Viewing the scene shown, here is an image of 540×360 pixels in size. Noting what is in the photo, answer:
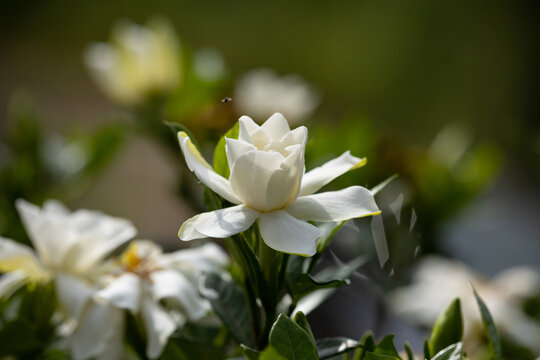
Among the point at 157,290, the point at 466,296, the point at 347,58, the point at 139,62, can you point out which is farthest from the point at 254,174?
the point at 347,58

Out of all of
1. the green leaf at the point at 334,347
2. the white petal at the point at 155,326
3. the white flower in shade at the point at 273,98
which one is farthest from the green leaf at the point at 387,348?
the white flower in shade at the point at 273,98

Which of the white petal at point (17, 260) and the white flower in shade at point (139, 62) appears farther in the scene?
the white flower in shade at point (139, 62)

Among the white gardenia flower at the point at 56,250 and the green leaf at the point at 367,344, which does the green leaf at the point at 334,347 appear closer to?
the green leaf at the point at 367,344

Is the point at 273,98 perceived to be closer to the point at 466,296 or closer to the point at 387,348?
the point at 466,296

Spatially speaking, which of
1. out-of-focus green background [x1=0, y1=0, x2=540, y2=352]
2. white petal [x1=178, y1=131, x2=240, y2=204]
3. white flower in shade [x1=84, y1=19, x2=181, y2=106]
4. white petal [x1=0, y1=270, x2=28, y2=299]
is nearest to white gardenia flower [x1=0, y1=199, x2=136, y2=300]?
white petal [x1=0, y1=270, x2=28, y2=299]

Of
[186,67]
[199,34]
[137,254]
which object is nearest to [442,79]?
[199,34]

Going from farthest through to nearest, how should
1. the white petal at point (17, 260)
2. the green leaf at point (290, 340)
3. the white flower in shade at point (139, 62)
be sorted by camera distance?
the white flower in shade at point (139, 62) < the white petal at point (17, 260) < the green leaf at point (290, 340)

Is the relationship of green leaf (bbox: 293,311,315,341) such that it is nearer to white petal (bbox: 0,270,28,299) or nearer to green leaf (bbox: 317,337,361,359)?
green leaf (bbox: 317,337,361,359)
